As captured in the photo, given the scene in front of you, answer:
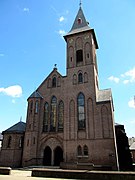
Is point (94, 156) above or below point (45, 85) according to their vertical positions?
below

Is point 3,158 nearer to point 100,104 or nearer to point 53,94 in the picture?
point 53,94

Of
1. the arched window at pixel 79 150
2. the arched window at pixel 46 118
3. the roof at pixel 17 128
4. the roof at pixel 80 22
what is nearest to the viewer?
the arched window at pixel 79 150

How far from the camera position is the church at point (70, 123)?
958 inches

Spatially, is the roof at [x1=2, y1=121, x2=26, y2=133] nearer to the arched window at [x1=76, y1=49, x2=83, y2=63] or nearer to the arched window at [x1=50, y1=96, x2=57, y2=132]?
the arched window at [x1=50, y1=96, x2=57, y2=132]

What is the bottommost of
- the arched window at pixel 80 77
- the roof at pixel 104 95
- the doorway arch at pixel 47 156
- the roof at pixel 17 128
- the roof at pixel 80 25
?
the doorway arch at pixel 47 156

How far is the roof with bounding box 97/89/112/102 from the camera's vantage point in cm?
2697

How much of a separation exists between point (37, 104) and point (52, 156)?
9.08 m

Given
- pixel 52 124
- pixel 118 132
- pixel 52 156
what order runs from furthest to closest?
pixel 118 132
pixel 52 124
pixel 52 156

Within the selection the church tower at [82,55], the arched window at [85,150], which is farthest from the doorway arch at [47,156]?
the church tower at [82,55]

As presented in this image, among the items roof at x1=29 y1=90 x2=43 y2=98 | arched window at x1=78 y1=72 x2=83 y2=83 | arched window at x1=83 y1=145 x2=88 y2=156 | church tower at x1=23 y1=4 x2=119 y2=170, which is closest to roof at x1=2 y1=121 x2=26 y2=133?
church tower at x1=23 y1=4 x2=119 y2=170

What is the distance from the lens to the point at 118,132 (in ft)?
99.6

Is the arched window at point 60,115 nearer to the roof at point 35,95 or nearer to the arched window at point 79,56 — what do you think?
the roof at point 35,95

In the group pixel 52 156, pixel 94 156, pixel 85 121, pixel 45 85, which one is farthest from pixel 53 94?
pixel 94 156

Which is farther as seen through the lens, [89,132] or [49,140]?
[49,140]
